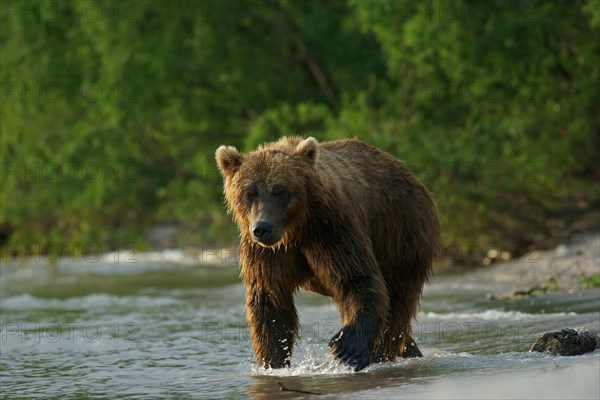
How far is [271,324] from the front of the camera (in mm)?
7750

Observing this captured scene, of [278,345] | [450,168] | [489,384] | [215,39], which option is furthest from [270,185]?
[215,39]

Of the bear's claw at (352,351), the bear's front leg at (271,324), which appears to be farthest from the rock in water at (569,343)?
the bear's front leg at (271,324)

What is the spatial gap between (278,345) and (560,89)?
30.3 ft

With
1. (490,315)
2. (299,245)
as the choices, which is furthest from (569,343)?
(490,315)

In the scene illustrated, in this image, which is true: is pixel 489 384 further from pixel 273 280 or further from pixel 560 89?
pixel 560 89

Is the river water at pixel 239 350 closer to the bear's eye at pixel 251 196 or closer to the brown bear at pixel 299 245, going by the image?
the brown bear at pixel 299 245

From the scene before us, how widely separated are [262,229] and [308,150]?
755mm

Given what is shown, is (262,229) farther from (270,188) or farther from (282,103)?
(282,103)

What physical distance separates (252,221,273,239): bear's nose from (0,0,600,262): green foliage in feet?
27.4

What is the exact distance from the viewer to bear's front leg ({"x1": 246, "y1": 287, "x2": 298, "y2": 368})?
7723mm

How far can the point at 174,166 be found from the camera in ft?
70.2

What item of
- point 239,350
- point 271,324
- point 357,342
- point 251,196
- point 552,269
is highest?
point 251,196

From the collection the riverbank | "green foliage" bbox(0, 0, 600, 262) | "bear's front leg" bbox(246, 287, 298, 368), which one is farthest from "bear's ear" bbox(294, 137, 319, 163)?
"green foliage" bbox(0, 0, 600, 262)

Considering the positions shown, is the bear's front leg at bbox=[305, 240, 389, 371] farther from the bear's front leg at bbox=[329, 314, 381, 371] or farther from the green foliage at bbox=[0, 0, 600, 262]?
the green foliage at bbox=[0, 0, 600, 262]
